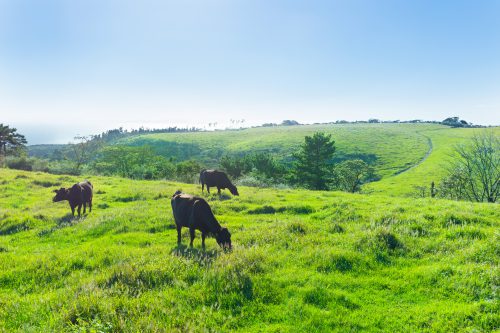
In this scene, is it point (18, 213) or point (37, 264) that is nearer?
point (37, 264)

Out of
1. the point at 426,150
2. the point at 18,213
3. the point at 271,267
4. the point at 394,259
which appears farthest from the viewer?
the point at 426,150

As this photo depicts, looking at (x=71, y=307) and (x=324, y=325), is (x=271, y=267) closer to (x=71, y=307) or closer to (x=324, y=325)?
(x=324, y=325)

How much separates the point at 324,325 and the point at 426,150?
452 feet

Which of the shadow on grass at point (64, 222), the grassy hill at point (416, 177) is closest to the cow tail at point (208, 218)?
the shadow on grass at point (64, 222)

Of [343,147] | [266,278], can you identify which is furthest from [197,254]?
[343,147]

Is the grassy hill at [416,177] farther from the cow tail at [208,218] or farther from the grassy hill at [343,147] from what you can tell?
the cow tail at [208,218]

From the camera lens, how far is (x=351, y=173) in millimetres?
58719

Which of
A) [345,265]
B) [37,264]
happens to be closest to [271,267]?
[345,265]

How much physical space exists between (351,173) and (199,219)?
173ft

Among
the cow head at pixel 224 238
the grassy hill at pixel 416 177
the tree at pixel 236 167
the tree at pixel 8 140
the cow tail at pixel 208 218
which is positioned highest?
the tree at pixel 8 140

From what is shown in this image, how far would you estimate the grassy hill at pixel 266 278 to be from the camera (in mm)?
6098

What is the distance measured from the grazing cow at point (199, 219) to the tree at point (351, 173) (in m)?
51.3

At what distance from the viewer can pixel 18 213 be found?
16844mm

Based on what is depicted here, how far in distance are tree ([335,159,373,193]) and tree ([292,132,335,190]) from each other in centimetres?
327
